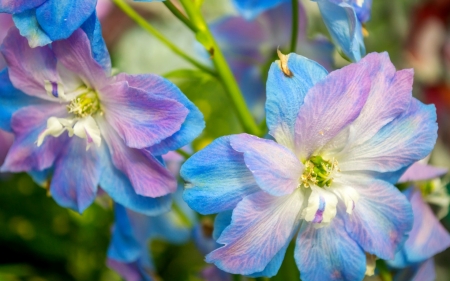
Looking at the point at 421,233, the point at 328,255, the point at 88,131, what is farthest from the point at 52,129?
the point at 421,233

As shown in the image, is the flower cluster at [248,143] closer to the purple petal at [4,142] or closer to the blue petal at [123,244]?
the blue petal at [123,244]

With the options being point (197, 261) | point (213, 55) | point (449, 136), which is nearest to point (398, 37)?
point (449, 136)

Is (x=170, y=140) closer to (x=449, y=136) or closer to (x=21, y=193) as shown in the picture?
(x=21, y=193)

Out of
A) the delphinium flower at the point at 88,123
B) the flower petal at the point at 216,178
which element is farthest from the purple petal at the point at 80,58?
the flower petal at the point at 216,178

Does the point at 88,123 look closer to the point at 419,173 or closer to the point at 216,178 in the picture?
the point at 216,178

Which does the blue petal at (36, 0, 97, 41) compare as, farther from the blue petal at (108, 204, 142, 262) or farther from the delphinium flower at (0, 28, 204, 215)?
the blue petal at (108, 204, 142, 262)
